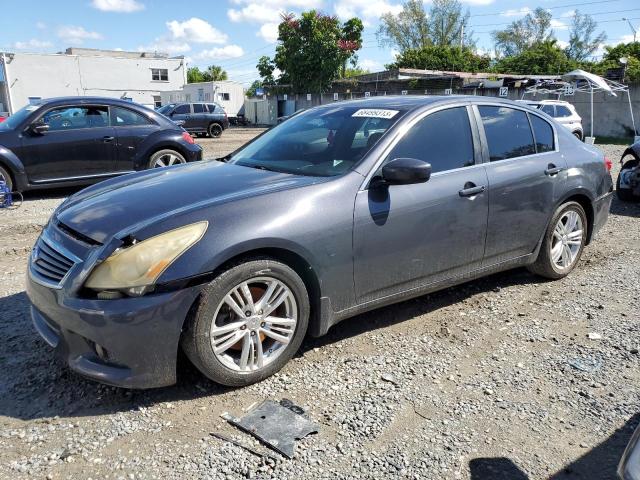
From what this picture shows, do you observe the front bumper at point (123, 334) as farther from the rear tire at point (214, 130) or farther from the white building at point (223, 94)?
the white building at point (223, 94)

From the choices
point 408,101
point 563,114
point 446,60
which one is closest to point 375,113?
point 408,101

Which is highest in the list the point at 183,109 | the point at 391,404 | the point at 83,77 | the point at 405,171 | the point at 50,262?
the point at 83,77

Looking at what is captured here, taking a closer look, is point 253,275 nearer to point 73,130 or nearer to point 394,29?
point 73,130

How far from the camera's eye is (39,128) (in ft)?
27.7

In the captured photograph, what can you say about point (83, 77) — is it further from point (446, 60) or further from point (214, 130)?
point (446, 60)

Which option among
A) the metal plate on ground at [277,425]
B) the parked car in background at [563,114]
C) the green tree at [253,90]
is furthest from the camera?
the green tree at [253,90]

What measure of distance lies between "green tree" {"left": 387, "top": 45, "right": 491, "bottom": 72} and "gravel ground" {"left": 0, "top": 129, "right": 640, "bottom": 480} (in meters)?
46.6

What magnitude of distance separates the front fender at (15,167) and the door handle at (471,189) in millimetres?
7099

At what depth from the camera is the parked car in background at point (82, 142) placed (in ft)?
27.5

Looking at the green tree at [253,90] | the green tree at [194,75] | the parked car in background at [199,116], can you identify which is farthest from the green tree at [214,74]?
the parked car in background at [199,116]

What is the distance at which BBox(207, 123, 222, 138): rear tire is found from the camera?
27391 millimetres

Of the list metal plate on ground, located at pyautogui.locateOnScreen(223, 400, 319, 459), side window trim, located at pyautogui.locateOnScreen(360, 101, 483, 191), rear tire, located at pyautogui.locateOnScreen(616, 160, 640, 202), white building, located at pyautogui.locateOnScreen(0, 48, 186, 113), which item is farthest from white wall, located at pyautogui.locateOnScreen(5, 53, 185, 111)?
metal plate on ground, located at pyautogui.locateOnScreen(223, 400, 319, 459)

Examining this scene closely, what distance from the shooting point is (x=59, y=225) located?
3.34m

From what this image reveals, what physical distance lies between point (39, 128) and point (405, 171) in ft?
23.2
